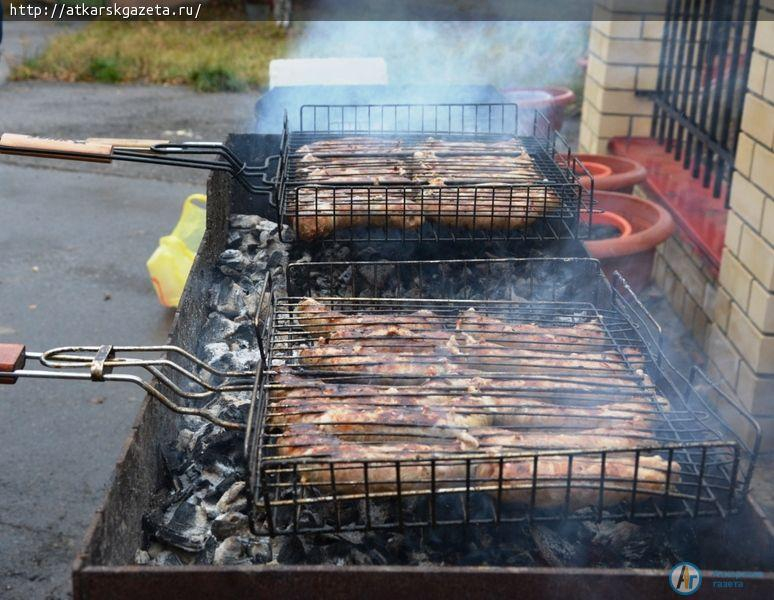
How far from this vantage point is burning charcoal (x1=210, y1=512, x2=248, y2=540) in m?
2.96

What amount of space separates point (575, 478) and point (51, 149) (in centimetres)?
248

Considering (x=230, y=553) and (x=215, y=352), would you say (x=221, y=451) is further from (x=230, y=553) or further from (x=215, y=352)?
(x=215, y=352)

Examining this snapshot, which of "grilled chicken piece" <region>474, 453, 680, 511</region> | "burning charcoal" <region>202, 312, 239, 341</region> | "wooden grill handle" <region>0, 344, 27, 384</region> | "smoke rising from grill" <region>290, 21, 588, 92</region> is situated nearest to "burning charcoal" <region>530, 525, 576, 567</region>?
"grilled chicken piece" <region>474, 453, 680, 511</region>

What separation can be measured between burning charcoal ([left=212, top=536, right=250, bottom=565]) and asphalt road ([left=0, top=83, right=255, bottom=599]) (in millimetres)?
1913

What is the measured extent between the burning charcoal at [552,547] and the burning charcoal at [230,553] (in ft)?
3.08

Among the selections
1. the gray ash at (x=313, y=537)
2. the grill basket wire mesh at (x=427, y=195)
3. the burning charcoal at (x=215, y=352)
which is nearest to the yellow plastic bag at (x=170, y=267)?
the grill basket wire mesh at (x=427, y=195)

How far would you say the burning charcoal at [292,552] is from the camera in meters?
2.74

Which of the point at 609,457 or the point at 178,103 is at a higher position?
the point at 609,457

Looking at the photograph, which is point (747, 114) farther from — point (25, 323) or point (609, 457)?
point (25, 323)

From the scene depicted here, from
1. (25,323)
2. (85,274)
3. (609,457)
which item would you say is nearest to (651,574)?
(609,457)

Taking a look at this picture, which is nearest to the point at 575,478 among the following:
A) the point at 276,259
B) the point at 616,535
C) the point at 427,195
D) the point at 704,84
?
the point at 616,535

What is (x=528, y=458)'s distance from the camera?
8.04 ft

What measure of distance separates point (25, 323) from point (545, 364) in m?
5.38

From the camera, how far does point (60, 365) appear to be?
108 inches
